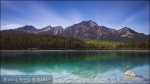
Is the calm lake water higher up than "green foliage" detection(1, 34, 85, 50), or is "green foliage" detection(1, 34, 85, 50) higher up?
"green foliage" detection(1, 34, 85, 50)

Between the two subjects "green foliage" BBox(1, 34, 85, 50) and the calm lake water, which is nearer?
the calm lake water

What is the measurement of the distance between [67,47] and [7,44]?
202 feet

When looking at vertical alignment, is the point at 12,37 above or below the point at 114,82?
above

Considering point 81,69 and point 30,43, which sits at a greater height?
point 30,43

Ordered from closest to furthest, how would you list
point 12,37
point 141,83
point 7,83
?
point 7,83
point 141,83
point 12,37

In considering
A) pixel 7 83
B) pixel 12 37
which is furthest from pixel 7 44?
pixel 7 83

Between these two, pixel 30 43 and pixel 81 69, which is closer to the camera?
pixel 81 69

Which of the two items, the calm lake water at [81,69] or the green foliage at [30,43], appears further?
the green foliage at [30,43]

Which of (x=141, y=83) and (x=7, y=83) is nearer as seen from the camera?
(x=7, y=83)

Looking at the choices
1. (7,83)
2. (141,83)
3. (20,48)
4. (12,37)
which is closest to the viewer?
(7,83)

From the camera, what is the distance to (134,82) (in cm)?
2531

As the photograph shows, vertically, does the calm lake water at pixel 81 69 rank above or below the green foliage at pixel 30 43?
below

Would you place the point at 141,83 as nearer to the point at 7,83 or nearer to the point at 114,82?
the point at 114,82

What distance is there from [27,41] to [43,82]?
16527 cm
